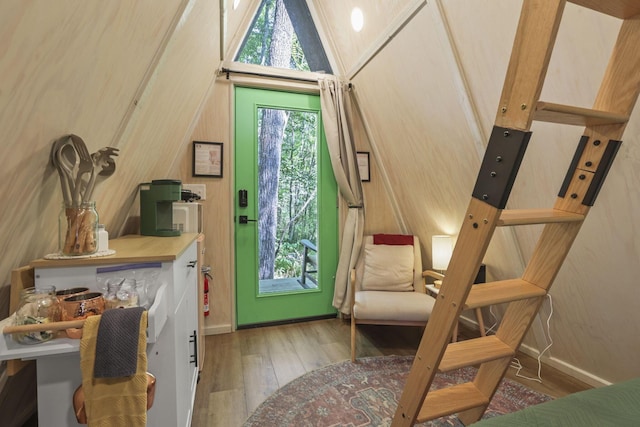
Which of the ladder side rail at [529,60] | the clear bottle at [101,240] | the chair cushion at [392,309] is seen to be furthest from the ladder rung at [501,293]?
the clear bottle at [101,240]

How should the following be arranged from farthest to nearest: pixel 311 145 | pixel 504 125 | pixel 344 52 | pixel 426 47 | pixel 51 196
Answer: pixel 311 145, pixel 344 52, pixel 426 47, pixel 51 196, pixel 504 125

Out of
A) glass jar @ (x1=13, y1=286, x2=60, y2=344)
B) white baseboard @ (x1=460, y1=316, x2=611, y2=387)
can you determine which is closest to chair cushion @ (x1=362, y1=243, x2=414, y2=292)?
white baseboard @ (x1=460, y1=316, x2=611, y2=387)

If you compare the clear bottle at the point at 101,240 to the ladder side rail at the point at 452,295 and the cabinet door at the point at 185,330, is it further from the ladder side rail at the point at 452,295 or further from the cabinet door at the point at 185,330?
the ladder side rail at the point at 452,295

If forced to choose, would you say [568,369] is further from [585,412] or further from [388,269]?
[585,412]

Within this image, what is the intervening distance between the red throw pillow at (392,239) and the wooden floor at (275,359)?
802 millimetres

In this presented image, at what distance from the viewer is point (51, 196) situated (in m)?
1.10

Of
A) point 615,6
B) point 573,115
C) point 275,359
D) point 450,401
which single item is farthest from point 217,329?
point 615,6

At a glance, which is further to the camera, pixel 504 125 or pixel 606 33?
pixel 606 33

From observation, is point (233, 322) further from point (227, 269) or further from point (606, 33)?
point (606, 33)

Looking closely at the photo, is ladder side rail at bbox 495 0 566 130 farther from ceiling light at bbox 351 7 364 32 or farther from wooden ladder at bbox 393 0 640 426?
ceiling light at bbox 351 7 364 32

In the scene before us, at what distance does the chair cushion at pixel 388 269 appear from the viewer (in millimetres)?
2764

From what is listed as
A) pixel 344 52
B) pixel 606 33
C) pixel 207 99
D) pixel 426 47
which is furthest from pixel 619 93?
pixel 207 99

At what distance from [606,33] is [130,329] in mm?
1919

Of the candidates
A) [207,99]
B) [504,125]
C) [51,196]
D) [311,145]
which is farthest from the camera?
[311,145]
